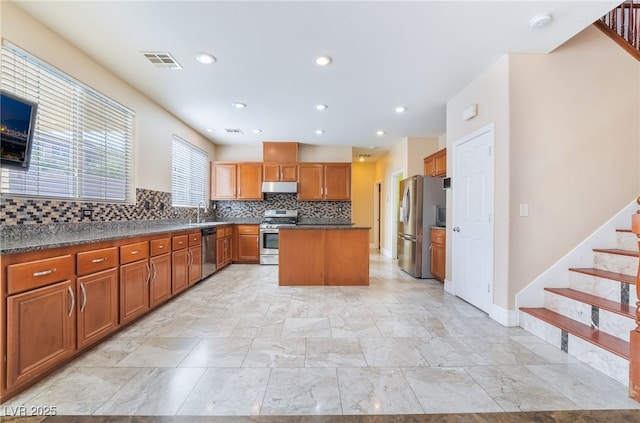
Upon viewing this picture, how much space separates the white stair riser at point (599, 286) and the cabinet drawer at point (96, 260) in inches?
166

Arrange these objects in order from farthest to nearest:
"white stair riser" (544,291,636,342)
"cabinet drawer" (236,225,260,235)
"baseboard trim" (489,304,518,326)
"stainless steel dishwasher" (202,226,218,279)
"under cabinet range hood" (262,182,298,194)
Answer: "under cabinet range hood" (262,182,298,194) → "cabinet drawer" (236,225,260,235) → "stainless steel dishwasher" (202,226,218,279) → "baseboard trim" (489,304,518,326) → "white stair riser" (544,291,636,342)

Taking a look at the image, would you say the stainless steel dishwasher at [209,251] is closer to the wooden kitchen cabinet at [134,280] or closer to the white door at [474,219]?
the wooden kitchen cabinet at [134,280]

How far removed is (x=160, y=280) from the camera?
319 centimetres

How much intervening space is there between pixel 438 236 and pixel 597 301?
2.19 meters

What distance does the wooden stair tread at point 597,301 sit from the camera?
2.07 metres

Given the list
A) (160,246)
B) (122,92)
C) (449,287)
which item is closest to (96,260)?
(160,246)

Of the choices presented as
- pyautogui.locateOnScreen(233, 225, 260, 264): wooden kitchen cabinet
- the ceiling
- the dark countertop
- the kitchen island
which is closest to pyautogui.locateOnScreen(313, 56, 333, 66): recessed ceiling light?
the ceiling

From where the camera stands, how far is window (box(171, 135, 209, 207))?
487 centimetres

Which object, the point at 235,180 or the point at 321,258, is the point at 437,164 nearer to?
the point at 321,258

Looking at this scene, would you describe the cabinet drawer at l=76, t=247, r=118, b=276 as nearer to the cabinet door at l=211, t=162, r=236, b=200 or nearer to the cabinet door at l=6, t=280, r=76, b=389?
the cabinet door at l=6, t=280, r=76, b=389

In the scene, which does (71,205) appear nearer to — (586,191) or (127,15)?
(127,15)

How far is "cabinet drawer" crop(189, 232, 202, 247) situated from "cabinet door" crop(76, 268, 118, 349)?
1.54 m

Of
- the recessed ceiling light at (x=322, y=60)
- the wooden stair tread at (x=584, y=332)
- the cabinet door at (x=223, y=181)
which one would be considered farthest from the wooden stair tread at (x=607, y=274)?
the cabinet door at (x=223, y=181)

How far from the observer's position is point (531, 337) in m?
2.52
